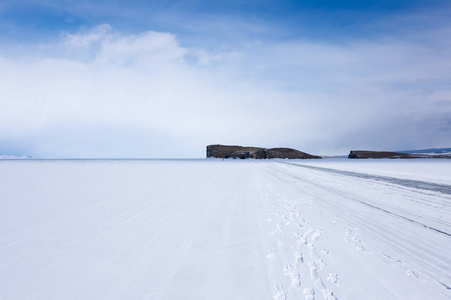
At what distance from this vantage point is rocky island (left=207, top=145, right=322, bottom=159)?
6142 inches

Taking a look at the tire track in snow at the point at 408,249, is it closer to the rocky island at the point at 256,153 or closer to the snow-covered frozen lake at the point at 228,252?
the snow-covered frozen lake at the point at 228,252

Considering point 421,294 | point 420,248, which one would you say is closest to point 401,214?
point 420,248

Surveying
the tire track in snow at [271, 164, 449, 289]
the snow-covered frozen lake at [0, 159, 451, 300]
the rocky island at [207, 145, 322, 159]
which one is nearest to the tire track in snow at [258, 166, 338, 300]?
the snow-covered frozen lake at [0, 159, 451, 300]

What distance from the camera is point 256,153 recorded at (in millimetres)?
155125

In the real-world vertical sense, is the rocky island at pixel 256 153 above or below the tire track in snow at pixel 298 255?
above

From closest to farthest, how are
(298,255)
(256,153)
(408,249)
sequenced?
(298,255) < (408,249) < (256,153)

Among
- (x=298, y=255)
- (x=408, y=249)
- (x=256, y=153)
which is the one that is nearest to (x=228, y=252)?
(x=298, y=255)

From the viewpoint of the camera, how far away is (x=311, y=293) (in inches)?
128

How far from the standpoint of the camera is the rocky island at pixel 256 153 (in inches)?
6142

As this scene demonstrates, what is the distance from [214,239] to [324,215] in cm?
366

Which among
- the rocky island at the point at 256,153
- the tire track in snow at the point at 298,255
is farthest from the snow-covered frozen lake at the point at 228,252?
the rocky island at the point at 256,153

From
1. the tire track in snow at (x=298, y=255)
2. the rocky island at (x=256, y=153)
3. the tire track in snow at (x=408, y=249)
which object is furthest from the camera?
the rocky island at (x=256, y=153)

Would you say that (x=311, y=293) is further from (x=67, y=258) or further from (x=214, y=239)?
(x=67, y=258)

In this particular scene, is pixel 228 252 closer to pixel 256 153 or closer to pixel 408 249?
pixel 408 249
